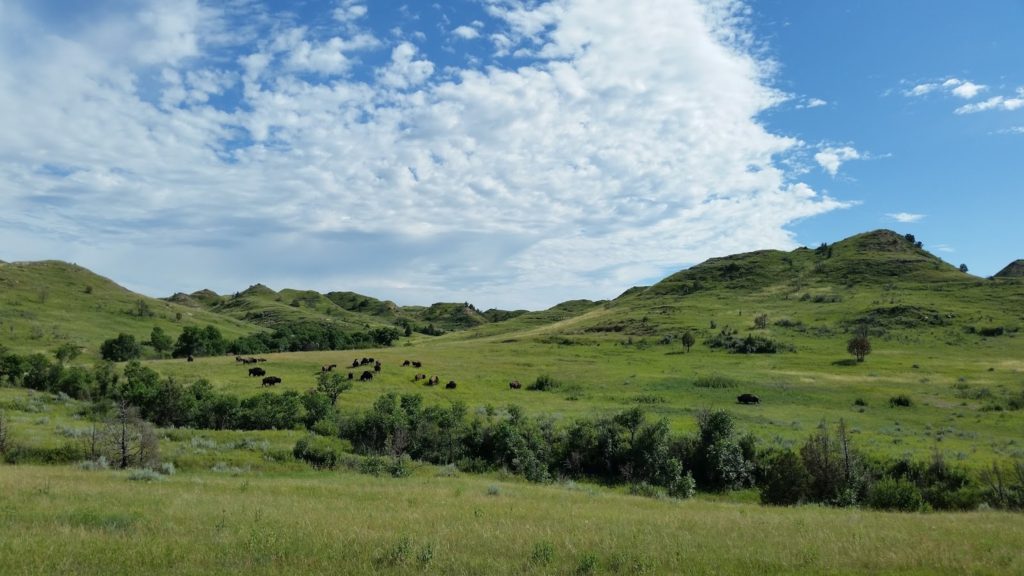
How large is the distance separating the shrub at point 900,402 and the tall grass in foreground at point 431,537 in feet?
145

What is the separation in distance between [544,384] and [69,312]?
135580mm

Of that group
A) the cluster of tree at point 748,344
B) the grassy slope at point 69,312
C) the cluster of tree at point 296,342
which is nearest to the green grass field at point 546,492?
the cluster of tree at point 748,344

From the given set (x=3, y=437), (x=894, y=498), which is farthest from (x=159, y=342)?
(x=894, y=498)

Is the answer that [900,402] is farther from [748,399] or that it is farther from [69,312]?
[69,312]

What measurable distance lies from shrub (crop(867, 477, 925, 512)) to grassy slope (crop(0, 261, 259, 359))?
355ft

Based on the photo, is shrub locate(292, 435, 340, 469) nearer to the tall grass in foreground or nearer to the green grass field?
the green grass field

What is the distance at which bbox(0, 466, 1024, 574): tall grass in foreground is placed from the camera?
10.5 metres

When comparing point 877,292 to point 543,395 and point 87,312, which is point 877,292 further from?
point 87,312

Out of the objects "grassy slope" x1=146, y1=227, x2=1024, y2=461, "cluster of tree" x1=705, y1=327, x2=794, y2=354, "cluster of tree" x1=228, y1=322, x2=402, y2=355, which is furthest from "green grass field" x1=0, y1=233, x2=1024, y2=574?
"cluster of tree" x1=228, y1=322, x2=402, y2=355

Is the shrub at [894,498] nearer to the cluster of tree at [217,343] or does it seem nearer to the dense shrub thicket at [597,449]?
the dense shrub thicket at [597,449]

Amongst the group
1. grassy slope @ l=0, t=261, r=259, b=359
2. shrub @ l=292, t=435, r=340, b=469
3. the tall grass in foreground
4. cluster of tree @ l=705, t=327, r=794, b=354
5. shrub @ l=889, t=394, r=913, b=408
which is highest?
grassy slope @ l=0, t=261, r=259, b=359

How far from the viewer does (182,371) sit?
58.9 metres

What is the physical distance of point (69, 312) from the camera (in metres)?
141

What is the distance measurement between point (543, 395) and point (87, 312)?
5571 inches
